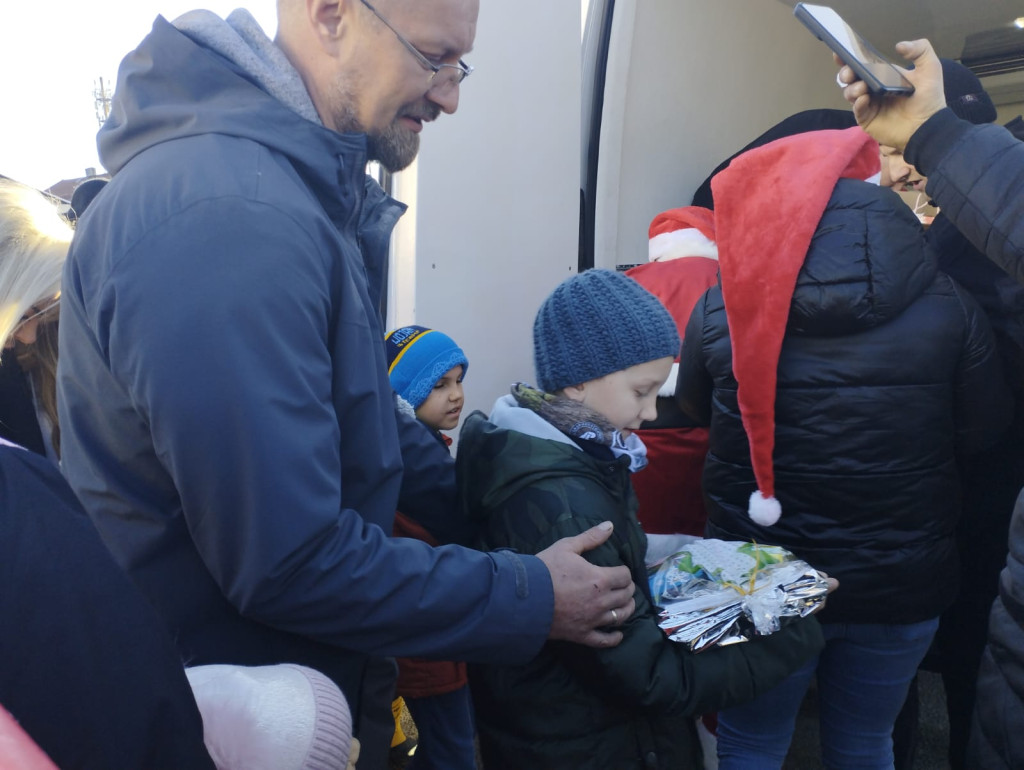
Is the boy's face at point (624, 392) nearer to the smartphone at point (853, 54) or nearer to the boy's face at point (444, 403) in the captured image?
the smartphone at point (853, 54)

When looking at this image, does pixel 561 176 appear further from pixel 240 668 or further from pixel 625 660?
pixel 240 668

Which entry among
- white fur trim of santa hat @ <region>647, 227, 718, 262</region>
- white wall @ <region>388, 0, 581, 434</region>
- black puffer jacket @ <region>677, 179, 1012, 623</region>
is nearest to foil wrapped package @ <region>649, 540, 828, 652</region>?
black puffer jacket @ <region>677, 179, 1012, 623</region>

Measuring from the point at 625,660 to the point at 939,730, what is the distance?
200 centimetres

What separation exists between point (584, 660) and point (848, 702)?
87cm

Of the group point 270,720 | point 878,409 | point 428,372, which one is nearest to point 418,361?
point 428,372

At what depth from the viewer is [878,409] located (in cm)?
163

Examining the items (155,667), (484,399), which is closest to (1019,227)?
(155,667)

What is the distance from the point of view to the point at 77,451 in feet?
3.32

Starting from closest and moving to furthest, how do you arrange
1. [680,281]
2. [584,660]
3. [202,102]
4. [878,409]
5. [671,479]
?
[202,102] < [584,660] < [878,409] < [671,479] < [680,281]

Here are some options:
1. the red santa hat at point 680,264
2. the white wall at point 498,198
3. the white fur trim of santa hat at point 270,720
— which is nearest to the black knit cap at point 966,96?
the red santa hat at point 680,264

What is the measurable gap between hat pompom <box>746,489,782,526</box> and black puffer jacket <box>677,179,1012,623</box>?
37mm

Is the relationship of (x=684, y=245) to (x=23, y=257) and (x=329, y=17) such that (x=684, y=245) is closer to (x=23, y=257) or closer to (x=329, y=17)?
(x=329, y=17)

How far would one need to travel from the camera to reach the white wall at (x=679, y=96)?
3330 mm

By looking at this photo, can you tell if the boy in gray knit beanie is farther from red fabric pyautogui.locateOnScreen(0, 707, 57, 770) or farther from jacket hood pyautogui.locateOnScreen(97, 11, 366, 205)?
red fabric pyautogui.locateOnScreen(0, 707, 57, 770)
